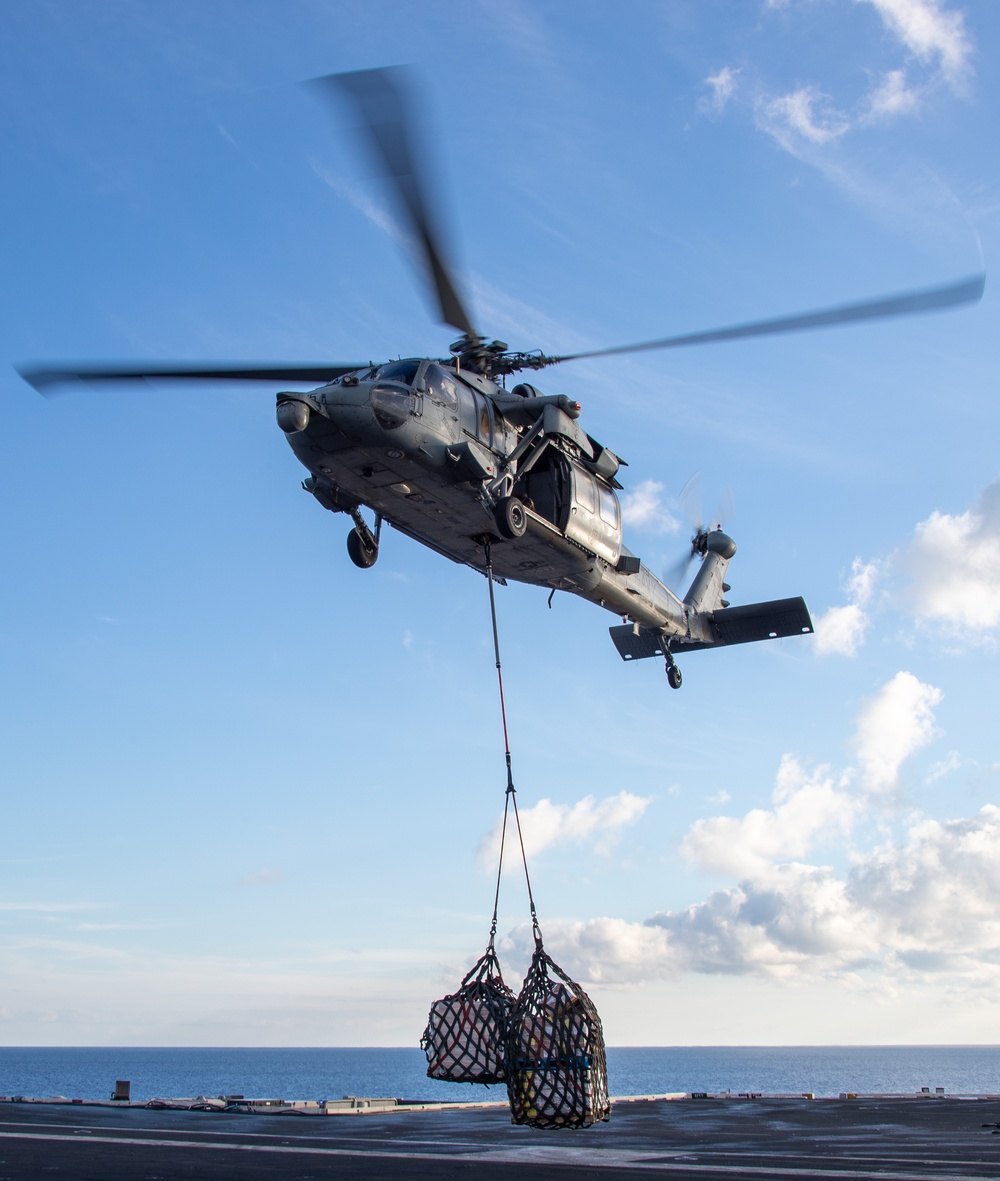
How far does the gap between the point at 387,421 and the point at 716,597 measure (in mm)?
12183

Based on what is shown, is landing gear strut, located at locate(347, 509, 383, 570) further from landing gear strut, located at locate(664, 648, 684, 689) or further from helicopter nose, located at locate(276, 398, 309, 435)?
landing gear strut, located at locate(664, 648, 684, 689)

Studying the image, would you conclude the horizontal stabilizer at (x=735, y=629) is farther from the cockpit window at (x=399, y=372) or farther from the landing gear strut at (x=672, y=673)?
the cockpit window at (x=399, y=372)

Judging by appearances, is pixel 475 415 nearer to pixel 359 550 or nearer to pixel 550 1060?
pixel 359 550

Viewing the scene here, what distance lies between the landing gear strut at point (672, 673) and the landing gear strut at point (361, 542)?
8.36 meters

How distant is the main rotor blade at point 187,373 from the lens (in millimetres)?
15273

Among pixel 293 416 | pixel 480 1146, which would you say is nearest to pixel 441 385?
pixel 293 416

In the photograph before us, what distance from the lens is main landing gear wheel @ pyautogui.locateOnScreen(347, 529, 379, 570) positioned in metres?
17.5

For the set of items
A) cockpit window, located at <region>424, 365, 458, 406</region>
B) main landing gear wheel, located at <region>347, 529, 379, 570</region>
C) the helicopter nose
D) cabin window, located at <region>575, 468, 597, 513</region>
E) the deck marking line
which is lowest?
the deck marking line

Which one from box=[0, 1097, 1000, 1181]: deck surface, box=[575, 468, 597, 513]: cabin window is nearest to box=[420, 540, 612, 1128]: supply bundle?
box=[0, 1097, 1000, 1181]: deck surface

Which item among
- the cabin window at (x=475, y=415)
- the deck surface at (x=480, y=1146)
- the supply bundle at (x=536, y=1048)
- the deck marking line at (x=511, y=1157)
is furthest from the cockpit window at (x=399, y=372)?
the deck marking line at (x=511, y=1157)

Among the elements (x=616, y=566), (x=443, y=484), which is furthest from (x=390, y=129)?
(x=616, y=566)

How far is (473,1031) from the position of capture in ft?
42.4

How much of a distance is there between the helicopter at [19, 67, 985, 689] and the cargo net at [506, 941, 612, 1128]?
6964mm

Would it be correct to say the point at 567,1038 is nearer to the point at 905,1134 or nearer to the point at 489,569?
the point at 489,569
